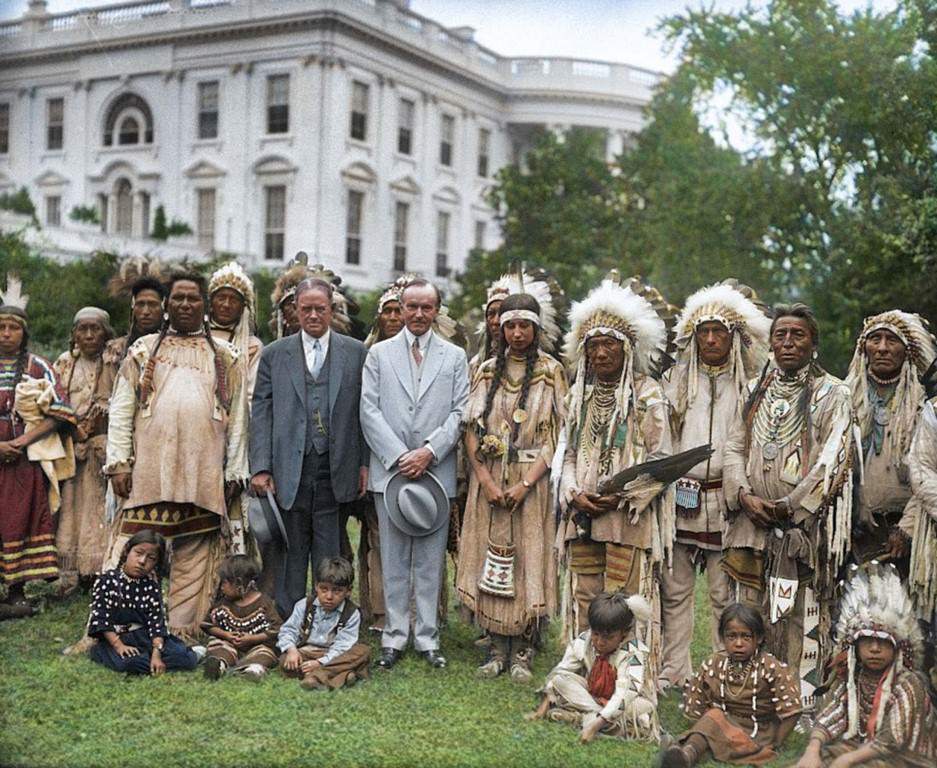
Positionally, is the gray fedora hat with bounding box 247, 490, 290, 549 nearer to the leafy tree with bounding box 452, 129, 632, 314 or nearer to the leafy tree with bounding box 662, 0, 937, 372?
the leafy tree with bounding box 662, 0, 937, 372

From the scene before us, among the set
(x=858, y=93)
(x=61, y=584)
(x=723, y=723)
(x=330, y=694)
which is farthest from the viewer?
(x=858, y=93)

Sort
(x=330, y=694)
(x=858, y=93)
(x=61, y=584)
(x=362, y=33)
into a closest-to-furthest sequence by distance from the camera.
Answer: (x=330, y=694) → (x=61, y=584) → (x=858, y=93) → (x=362, y=33)

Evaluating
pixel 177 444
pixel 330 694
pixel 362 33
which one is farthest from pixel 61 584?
pixel 362 33

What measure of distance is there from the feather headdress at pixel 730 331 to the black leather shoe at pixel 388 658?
206cm

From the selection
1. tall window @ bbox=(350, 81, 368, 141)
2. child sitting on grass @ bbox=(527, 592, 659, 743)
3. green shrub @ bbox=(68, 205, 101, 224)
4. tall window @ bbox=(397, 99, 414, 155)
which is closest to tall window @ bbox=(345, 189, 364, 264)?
tall window @ bbox=(397, 99, 414, 155)

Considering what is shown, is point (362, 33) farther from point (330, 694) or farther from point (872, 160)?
point (330, 694)

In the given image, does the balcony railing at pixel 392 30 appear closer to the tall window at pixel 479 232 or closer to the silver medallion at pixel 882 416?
the tall window at pixel 479 232

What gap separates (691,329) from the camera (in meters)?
6.03

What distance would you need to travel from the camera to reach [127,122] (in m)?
23.4

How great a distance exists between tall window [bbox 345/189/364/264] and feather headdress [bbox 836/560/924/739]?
77.4ft

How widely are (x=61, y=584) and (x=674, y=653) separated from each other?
4181 mm

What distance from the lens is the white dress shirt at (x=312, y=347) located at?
6324mm

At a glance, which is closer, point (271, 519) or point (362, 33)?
point (271, 519)

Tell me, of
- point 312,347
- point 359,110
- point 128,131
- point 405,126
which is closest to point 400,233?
point 405,126
